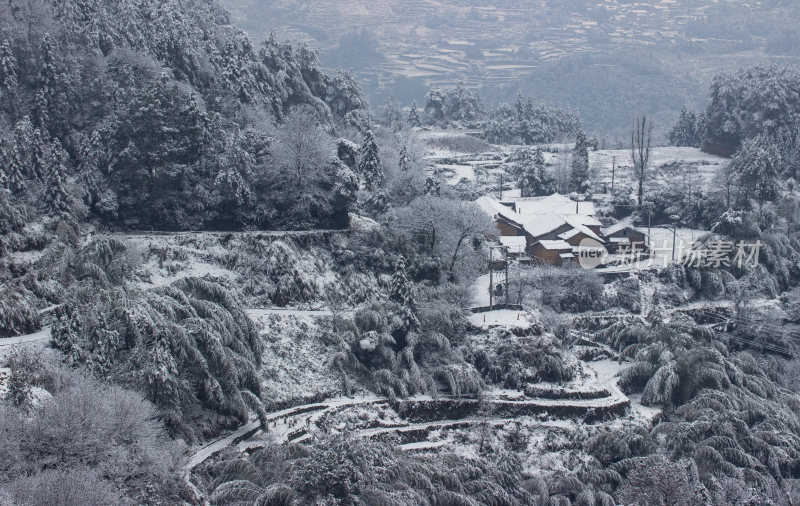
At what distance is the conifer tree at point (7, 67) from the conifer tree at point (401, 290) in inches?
756

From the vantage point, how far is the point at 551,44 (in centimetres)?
12125

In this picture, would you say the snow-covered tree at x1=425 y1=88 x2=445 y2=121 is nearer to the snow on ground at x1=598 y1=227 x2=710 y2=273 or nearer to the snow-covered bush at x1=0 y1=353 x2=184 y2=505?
the snow on ground at x1=598 y1=227 x2=710 y2=273

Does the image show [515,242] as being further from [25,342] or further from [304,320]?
[25,342]

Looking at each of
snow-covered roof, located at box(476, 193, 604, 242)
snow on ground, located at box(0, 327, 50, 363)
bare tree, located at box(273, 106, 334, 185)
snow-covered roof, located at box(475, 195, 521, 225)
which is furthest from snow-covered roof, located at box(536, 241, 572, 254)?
snow on ground, located at box(0, 327, 50, 363)

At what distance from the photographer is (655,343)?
30.0 meters

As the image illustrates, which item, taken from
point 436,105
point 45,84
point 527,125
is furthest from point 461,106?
point 45,84

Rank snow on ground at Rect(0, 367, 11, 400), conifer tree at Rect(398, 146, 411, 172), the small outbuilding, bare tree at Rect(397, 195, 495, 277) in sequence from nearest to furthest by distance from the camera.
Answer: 1. snow on ground at Rect(0, 367, 11, 400)
2. bare tree at Rect(397, 195, 495, 277)
3. the small outbuilding
4. conifer tree at Rect(398, 146, 411, 172)

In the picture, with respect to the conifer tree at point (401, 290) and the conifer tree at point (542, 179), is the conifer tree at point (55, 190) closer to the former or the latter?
the conifer tree at point (401, 290)

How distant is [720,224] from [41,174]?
3466cm

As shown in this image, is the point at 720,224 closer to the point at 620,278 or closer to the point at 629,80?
the point at 620,278

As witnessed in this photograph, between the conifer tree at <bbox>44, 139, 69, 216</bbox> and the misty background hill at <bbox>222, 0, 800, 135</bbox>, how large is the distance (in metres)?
69.8

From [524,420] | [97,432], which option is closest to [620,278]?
[524,420]

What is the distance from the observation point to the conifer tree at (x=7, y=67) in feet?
107

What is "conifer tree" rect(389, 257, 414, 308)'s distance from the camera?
2811 cm
